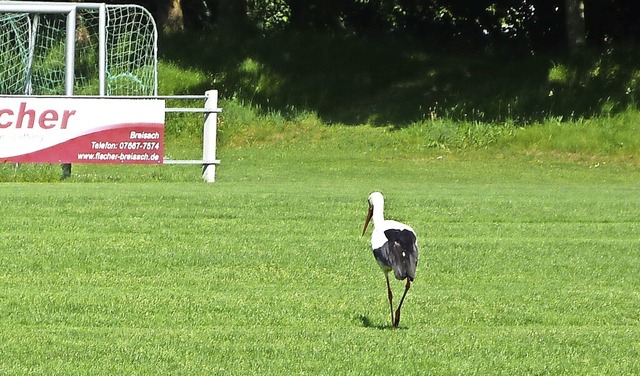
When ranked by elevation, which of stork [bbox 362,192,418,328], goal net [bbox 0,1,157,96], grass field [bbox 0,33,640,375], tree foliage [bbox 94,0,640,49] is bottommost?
grass field [bbox 0,33,640,375]

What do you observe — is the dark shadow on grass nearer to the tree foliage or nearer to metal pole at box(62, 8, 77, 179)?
metal pole at box(62, 8, 77, 179)

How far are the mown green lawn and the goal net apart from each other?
5083 mm

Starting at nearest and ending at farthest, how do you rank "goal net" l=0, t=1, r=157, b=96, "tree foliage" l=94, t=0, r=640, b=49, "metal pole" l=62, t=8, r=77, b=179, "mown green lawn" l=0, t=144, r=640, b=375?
"mown green lawn" l=0, t=144, r=640, b=375 → "metal pole" l=62, t=8, r=77, b=179 → "goal net" l=0, t=1, r=157, b=96 → "tree foliage" l=94, t=0, r=640, b=49

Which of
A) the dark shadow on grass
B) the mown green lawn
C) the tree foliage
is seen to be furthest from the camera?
the tree foliage

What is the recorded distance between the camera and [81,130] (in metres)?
21.1

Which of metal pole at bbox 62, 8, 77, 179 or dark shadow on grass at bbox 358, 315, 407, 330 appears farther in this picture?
metal pole at bbox 62, 8, 77, 179

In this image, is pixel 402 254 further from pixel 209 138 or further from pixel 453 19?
pixel 453 19

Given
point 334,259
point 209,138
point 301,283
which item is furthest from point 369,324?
point 209,138

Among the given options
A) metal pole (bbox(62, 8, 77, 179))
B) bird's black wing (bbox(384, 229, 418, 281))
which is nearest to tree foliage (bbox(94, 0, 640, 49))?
metal pole (bbox(62, 8, 77, 179))

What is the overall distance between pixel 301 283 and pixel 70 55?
14.0 m

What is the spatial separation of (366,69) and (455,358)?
99.3 feet

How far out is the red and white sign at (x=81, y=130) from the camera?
824 inches

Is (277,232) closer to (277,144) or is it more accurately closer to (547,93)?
(277,144)

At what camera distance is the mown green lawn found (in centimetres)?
807
